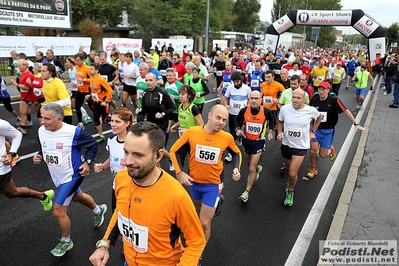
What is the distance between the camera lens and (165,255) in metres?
2.21

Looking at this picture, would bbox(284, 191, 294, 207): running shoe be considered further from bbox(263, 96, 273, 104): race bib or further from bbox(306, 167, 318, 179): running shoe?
bbox(263, 96, 273, 104): race bib

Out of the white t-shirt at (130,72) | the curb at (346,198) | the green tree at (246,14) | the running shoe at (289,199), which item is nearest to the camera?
the curb at (346,198)

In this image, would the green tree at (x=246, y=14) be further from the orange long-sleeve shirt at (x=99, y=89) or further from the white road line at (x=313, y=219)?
the white road line at (x=313, y=219)

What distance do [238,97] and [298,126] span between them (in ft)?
7.29

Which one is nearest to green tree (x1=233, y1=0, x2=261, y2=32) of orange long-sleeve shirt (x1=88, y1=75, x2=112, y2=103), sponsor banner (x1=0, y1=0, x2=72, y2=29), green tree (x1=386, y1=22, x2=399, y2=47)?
green tree (x1=386, y1=22, x2=399, y2=47)

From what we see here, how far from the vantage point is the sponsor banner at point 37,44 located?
537 inches

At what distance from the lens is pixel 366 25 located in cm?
1709

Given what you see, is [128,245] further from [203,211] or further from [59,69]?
[59,69]

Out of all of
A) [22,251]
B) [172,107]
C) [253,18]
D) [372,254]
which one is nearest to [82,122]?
[172,107]

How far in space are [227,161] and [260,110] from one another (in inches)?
71.5

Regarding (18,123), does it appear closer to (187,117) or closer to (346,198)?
(187,117)

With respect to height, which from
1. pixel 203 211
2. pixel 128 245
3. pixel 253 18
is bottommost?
pixel 203 211

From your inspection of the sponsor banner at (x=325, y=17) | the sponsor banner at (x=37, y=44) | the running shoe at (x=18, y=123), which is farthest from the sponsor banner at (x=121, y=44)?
the running shoe at (x=18, y=123)

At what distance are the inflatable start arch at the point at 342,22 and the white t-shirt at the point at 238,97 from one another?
13.5 metres
